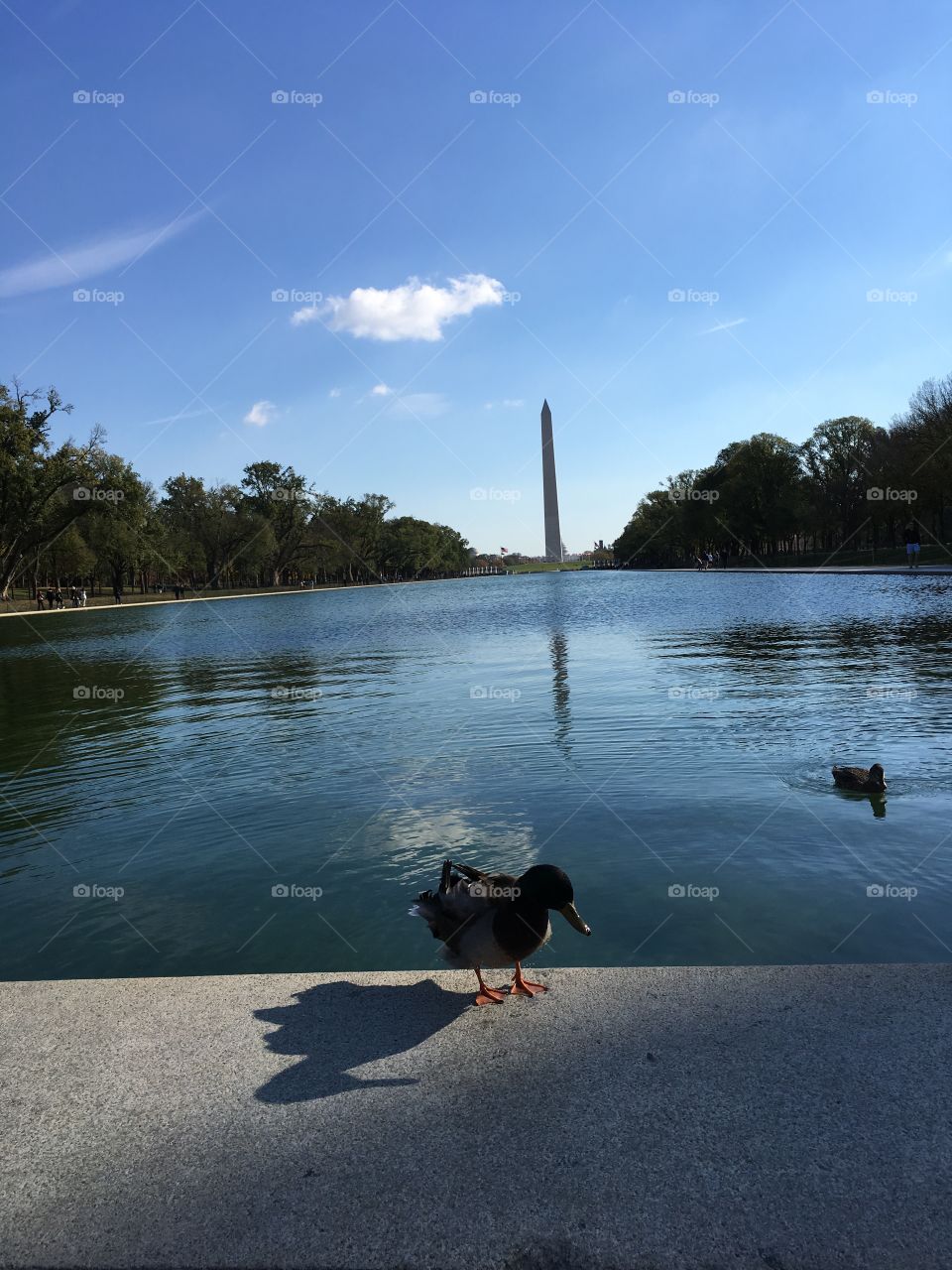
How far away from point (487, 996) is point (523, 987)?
20 centimetres

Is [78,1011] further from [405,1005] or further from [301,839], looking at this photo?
[301,839]

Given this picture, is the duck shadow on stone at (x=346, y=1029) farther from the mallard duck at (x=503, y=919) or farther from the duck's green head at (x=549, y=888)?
the duck's green head at (x=549, y=888)

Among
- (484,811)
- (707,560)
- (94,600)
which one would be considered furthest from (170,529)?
(484,811)

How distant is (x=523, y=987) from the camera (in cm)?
448

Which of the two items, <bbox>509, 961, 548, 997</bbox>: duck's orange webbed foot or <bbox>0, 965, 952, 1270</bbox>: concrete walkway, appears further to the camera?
<bbox>509, 961, 548, 997</bbox>: duck's orange webbed foot

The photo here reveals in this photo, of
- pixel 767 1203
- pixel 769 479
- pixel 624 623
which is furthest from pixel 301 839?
pixel 769 479

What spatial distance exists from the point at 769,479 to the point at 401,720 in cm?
10260

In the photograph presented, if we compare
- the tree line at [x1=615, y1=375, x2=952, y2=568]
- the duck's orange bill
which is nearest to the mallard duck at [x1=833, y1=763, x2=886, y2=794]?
the duck's orange bill

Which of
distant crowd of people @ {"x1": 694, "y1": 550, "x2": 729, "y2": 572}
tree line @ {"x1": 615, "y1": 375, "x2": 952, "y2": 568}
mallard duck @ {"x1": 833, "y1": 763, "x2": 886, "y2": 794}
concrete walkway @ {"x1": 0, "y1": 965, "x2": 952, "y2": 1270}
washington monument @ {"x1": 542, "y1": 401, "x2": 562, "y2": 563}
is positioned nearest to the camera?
concrete walkway @ {"x1": 0, "y1": 965, "x2": 952, "y2": 1270}

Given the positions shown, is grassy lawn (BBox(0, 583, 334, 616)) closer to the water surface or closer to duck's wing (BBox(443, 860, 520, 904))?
the water surface

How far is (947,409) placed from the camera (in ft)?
205

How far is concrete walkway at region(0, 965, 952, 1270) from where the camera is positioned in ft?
8.94


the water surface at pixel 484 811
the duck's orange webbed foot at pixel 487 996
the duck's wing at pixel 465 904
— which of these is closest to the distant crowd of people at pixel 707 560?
the water surface at pixel 484 811

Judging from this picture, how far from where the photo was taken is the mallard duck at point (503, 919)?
173 inches
